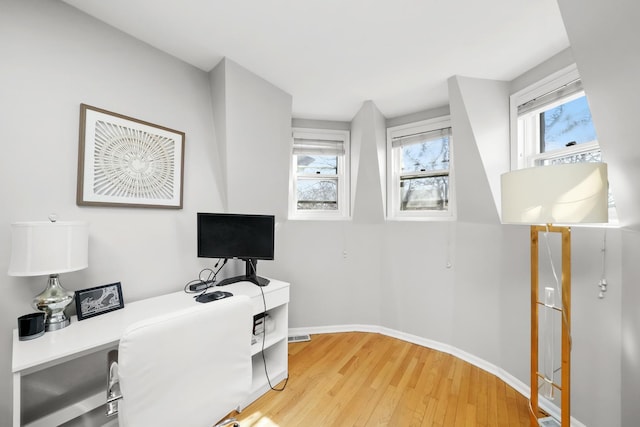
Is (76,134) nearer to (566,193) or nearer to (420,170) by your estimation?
(566,193)

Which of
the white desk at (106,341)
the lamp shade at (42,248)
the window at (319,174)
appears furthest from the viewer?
the window at (319,174)

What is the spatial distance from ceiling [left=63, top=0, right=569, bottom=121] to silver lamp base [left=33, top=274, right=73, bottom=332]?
157 cm

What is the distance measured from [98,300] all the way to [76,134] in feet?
3.14

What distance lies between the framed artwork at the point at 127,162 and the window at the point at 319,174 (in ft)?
4.27

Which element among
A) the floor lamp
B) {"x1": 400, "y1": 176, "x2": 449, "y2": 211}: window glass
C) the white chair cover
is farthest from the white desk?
{"x1": 400, "y1": 176, "x2": 449, "y2": 211}: window glass

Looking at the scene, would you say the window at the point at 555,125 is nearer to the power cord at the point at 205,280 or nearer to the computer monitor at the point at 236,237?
the computer monitor at the point at 236,237

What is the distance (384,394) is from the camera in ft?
5.82

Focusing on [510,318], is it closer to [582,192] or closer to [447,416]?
[447,416]

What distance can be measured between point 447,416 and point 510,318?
2.94 feet

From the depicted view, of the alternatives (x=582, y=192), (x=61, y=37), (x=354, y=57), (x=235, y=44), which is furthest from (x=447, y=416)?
(x=61, y=37)

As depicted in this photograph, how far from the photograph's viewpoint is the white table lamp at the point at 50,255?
3.46 feet

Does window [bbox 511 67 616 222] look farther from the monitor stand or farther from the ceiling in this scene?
the monitor stand

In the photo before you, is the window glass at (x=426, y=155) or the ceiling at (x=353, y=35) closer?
the ceiling at (x=353, y=35)

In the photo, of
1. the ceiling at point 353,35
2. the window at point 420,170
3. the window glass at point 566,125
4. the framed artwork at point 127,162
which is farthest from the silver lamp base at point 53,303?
the window glass at point 566,125
